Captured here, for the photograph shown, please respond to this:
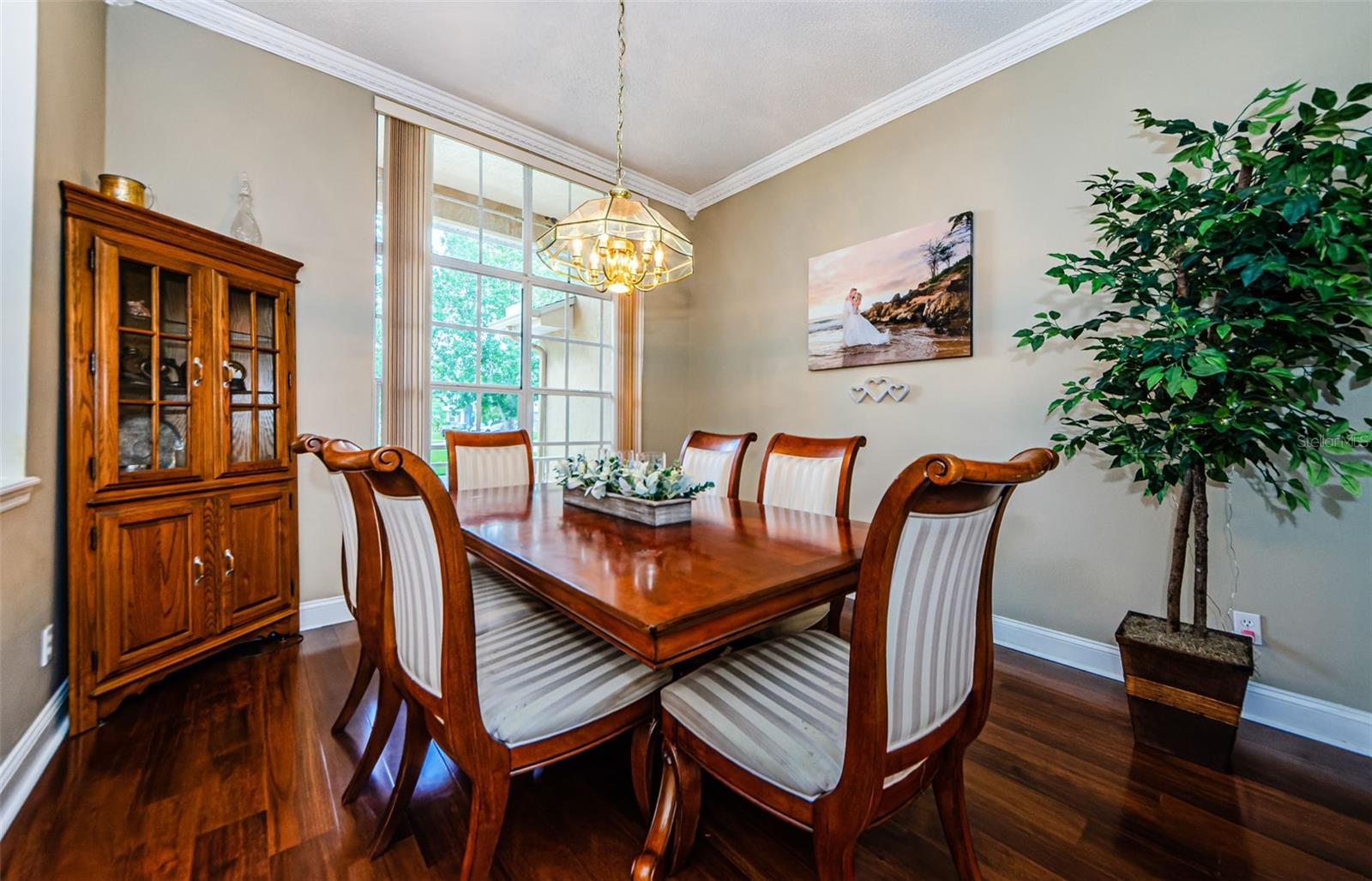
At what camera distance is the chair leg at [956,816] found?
1126 mm

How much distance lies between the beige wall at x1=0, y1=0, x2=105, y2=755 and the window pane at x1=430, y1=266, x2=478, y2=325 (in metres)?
1.42

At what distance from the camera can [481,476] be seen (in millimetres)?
2570

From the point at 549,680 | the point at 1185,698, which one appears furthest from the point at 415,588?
the point at 1185,698


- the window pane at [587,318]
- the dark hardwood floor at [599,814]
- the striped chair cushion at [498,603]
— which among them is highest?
the window pane at [587,318]

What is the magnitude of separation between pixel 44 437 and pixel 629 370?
112 inches

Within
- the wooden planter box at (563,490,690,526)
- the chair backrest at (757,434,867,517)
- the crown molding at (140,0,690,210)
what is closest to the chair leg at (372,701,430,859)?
the wooden planter box at (563,490,690,526)

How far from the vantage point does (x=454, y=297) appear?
3137mm

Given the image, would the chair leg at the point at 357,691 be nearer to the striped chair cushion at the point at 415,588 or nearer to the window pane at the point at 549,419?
the striped chair cushion at the point at 415,588

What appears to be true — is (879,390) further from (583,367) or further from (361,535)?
(361,535)

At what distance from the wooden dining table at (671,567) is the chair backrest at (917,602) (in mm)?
272

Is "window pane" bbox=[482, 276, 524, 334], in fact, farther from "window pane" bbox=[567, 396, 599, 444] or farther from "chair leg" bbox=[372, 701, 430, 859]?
"chair leg" bbox=[372, 701, 430, 859]

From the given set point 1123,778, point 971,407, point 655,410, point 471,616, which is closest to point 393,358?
point 655,410

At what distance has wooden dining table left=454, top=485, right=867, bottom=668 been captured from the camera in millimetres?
950

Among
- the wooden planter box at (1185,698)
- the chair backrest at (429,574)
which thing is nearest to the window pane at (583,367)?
the chair backrest at (429,574)
